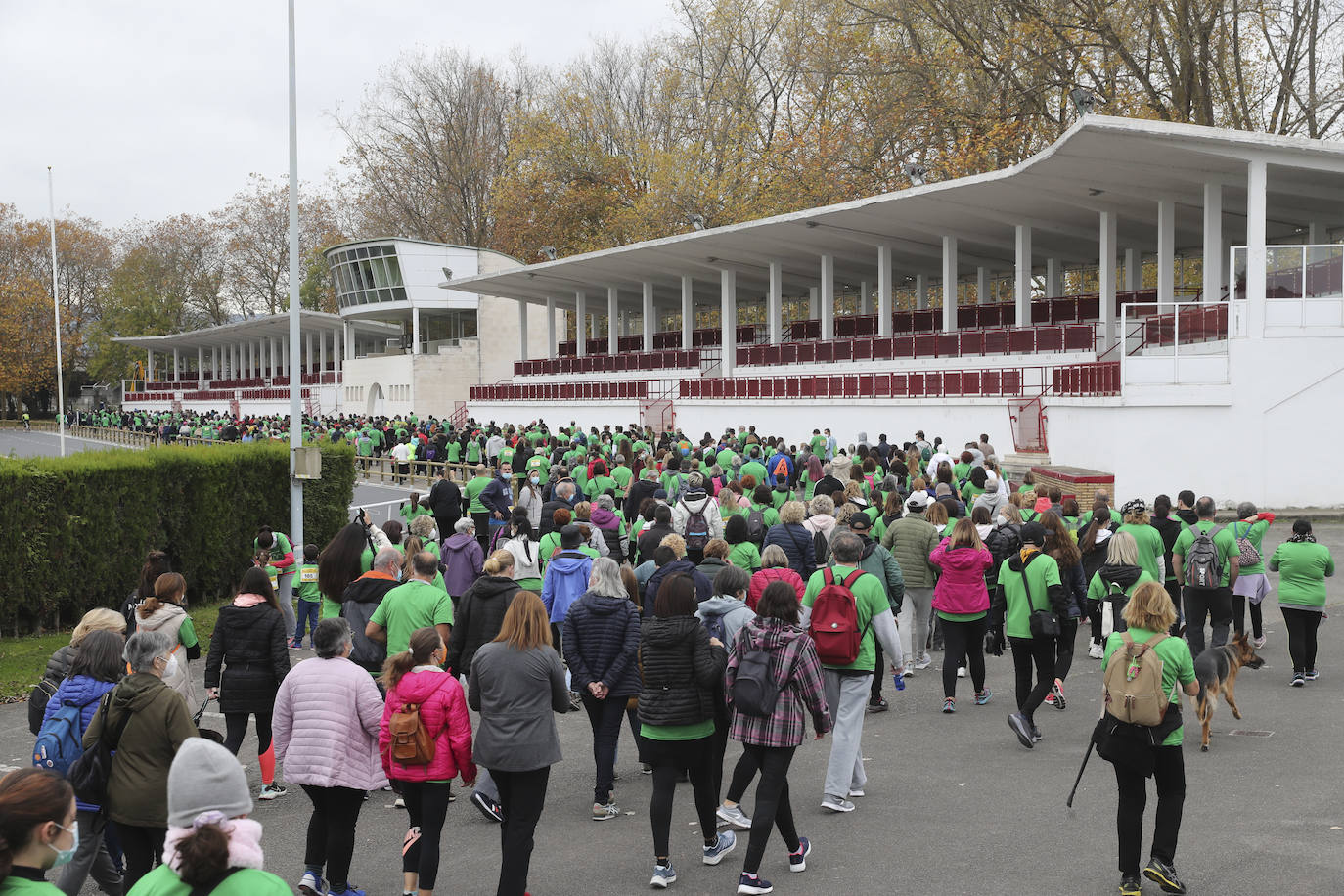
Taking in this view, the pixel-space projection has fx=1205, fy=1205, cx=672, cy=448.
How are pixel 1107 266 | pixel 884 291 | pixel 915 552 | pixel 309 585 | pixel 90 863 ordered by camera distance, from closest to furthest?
pixel 90 863 < pixel 915 552 < pixel 309 585 < pixel 1107 266 < pixel 884 291

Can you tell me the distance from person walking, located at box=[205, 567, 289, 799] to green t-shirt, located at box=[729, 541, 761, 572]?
388 centimetres

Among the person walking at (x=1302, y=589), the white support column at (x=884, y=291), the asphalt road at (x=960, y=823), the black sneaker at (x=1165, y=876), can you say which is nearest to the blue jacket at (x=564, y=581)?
the asphalt road at (x=960, y=823)

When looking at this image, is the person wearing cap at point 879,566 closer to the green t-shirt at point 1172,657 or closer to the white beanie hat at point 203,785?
the green t-shirt at point 1172,657

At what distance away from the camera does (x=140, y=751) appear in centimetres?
546

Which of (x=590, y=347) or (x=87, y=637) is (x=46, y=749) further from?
(x=590, y=347)

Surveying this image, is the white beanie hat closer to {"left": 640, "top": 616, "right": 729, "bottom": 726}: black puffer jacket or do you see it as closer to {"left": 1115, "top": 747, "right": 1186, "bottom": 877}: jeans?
{"left": 640, "top": 616, "right": 729, "bottom": 726}: black puffer jacket

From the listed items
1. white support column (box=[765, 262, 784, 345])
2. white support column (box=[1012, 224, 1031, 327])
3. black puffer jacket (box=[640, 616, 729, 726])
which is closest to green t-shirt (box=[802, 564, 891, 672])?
black puffer jacket (box=[640, 616, 729, 726])

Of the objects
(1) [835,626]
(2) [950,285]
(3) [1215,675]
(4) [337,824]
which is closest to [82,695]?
(4) [337,824]

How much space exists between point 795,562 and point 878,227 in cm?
2764

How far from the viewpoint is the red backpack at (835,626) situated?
714 centimetres

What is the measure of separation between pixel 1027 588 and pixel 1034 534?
43 cm

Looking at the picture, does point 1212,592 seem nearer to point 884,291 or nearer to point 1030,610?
point 1030,610

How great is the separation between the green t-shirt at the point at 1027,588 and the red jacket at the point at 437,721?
181 inches

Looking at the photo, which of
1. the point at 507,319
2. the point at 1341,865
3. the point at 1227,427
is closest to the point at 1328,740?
the point at 1341,865
